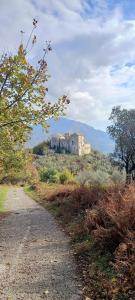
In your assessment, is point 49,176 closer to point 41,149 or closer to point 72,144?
point 41,149

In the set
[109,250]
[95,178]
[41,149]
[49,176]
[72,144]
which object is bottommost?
[109,250]

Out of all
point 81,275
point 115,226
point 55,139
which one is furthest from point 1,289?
point 55,139

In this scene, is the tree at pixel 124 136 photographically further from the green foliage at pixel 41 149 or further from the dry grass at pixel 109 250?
the green foliage at pixel 41 149

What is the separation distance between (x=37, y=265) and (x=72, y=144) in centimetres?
13415

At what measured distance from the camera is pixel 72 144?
144 meters

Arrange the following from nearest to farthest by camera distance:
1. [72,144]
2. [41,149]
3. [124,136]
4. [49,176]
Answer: [124,136], [49,176], [41,149], [72,144]

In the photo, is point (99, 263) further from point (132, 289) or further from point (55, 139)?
point (55, 139)

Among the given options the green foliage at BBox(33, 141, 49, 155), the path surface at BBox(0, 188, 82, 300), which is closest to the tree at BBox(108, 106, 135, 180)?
the path surface at BBox(0, 188, 82, 300)

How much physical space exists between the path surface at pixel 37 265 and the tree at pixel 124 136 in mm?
17680

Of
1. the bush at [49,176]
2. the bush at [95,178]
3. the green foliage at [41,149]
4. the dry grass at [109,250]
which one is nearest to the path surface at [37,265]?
the dry grass at [109,250]

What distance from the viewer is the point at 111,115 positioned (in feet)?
112

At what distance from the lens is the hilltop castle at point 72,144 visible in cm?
13962

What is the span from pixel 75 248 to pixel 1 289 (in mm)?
3587

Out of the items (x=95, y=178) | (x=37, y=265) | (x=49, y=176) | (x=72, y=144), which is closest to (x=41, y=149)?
(x=72, y=144)
